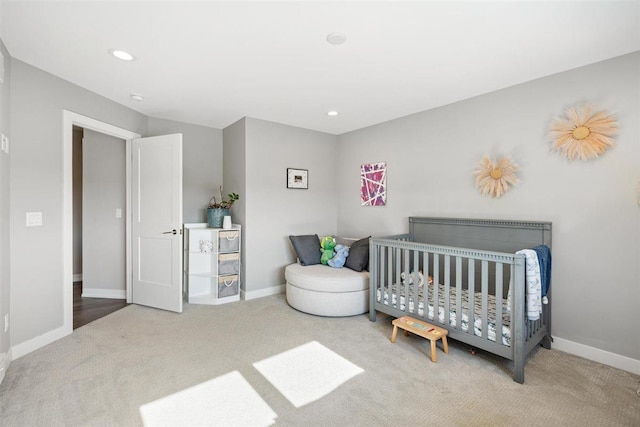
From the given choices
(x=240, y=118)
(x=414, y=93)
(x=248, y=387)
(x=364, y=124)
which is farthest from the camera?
(x=364, y=124)

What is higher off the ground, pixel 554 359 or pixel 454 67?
pixel 454 67

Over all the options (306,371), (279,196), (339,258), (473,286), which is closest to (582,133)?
(473,286)

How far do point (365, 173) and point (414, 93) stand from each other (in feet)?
4.71

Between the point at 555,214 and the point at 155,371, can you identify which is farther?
the point at 555,214

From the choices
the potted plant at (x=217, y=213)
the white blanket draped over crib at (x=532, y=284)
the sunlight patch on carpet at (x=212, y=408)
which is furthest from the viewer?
the potted plant at (x=217, y=213)

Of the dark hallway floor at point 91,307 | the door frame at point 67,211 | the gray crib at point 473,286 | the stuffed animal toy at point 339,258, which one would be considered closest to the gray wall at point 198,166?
the door frame at point 67,211

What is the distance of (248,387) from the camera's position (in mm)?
1916

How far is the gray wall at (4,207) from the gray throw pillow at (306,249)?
2555 millimetres

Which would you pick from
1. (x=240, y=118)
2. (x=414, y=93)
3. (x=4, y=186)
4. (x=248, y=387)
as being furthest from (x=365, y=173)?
(x=4, y=186)

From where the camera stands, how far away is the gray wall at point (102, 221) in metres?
3.75

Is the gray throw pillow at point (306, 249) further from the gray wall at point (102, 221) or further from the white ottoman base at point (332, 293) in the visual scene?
the gray wall at point (102, 221)

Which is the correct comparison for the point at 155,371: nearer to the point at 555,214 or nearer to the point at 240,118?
the point at 240,118

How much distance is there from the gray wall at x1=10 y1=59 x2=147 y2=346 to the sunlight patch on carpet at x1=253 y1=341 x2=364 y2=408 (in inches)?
75.8

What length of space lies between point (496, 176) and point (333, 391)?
94.0 inches
